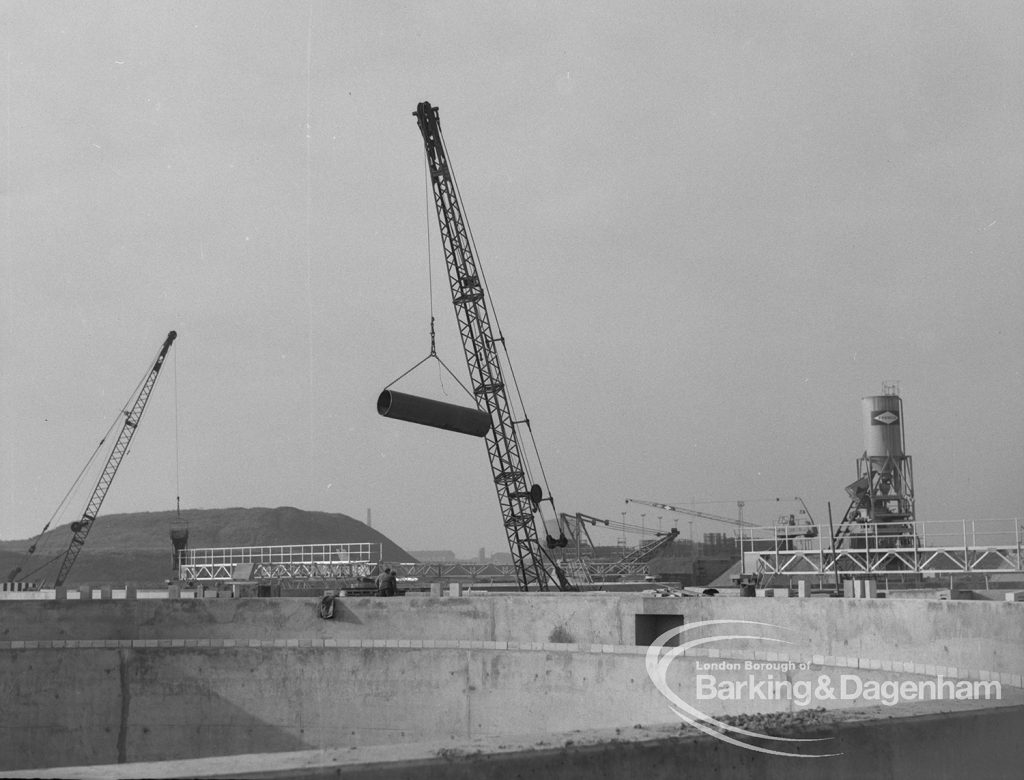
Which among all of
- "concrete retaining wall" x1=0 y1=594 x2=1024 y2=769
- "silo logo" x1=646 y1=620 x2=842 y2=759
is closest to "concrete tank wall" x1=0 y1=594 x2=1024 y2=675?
"concrete retaining wall" x1=0 y1=594 x2=1024 y2=769

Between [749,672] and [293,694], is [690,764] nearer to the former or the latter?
[749,672]

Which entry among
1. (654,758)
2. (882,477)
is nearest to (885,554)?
(882,477)

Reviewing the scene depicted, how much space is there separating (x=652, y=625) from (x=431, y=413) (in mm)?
13489

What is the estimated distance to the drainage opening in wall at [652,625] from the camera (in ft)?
90.6

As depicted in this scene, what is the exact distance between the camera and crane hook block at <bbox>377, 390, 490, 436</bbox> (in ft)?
119

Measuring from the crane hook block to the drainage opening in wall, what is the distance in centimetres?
1250

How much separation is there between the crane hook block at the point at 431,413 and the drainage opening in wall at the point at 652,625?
12497 millimetres

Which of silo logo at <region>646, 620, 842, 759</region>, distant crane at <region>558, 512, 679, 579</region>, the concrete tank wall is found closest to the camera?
the concrete tank wall

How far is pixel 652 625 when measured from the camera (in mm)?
27750

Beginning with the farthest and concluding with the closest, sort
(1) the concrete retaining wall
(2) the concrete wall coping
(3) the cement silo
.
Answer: (3) the cement silo < (1) the concrete retaining wall < (2) the concrete wall coping

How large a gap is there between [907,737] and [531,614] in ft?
67.5

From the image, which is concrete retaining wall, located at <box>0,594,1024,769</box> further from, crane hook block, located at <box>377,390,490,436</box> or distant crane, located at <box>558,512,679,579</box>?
distant crane, located at <box>558,512,679,579</box>

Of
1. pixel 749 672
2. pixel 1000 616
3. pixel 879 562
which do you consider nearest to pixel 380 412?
pixel 749 672

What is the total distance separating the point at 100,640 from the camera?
110 feet
